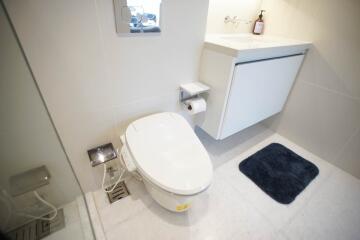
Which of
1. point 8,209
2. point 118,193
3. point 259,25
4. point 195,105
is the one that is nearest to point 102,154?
point 118,193

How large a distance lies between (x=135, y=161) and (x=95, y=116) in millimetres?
328

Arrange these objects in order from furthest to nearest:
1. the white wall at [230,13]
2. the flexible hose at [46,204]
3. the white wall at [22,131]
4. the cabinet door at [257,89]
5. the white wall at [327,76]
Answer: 1. the white wall at [230,13]
2. the white wall at [327,76]
3. the cabinet door at [257,89]
4. the flexible hose at [46,204]
5. the white wall at [22,131]

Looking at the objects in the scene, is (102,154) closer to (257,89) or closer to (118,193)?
(118,193)

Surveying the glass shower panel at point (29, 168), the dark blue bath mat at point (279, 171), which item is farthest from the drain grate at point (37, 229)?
the dark blue bath mat at point (279, 171)

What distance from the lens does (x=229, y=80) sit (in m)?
0.96

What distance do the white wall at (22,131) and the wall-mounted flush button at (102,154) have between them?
135 millimetres

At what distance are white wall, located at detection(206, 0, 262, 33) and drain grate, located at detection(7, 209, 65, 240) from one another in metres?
1.56

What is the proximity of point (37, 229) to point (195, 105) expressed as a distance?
1.09m

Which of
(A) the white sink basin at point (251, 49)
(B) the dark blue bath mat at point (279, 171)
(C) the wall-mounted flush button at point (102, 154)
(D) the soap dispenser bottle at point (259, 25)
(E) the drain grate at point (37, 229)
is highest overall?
(D) the soap dispenser bottle at point (259, 25)

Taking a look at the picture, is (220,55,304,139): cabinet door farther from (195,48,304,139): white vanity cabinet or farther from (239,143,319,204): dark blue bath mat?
(239,143,319,204): dark blue bath mat

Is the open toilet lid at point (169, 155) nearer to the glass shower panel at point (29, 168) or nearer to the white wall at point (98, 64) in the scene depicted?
the white wall at point (98, 64)

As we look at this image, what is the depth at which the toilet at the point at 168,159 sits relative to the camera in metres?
0.73

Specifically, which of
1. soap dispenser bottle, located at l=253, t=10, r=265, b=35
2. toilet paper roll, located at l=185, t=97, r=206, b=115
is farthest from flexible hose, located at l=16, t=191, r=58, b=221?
soap dispenser bottle, located at l=253, t=10, r=265, b=35

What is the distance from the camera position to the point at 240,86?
1021mm
